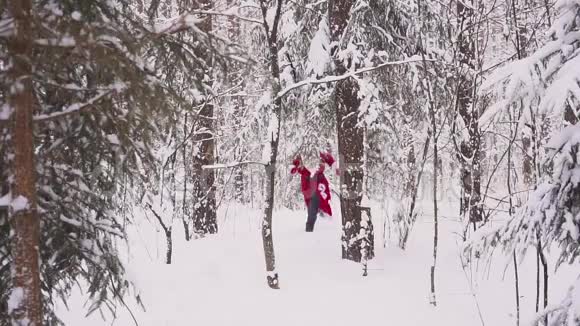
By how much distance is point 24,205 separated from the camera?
2.94 m

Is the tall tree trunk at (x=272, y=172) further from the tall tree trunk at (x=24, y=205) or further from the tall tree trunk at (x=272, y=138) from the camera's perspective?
the tall tree trunk at (x=24, y=205)

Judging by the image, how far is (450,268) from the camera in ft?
25.9

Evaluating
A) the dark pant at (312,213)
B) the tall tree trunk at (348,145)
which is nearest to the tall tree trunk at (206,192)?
the dark pant at (312,213)

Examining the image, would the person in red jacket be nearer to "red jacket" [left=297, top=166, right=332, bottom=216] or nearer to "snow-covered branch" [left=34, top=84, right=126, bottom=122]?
"red jacket" [left=297, top=166, right=332, bottom=216]

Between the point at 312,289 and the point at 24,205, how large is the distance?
14.7 ft

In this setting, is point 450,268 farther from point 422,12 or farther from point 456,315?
point 422,12

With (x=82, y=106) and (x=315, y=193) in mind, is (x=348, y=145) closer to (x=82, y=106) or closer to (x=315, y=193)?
(x=315, y=193)

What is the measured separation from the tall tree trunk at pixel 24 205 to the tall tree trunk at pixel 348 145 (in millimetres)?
5301

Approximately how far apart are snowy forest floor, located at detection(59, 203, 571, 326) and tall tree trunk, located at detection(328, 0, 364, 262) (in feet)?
1.78

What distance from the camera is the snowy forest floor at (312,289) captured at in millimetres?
5852

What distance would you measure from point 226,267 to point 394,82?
4.22m

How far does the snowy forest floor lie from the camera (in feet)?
19.2

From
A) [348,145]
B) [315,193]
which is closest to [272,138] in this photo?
[348,145]

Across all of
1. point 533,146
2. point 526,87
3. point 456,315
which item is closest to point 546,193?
point 526,87
